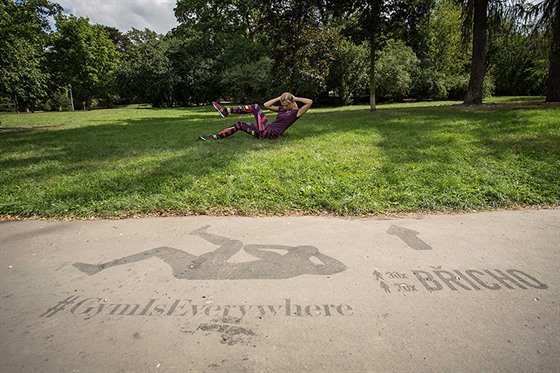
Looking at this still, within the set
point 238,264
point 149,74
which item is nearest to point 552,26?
point 238,264

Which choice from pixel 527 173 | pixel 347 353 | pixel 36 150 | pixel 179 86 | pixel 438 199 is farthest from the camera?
pixel 179 86

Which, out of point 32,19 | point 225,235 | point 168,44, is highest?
point 168,44

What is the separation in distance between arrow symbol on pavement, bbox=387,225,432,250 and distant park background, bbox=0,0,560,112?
42.1ft

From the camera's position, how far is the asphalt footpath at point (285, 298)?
1.76 metres

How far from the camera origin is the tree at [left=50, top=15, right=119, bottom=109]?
3697 cm

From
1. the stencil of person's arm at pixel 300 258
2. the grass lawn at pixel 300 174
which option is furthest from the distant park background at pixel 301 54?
the stencil of person's arm at pixel 300 258

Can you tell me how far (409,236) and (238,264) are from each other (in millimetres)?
1951

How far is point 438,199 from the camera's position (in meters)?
4.29

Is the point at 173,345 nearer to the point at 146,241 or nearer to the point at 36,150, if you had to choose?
the point at 146,241

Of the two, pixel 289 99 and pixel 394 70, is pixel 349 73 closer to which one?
pixel 394 70

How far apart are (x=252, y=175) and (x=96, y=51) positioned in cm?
4665

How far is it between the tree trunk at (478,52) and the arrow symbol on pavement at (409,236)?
1315 centimetres

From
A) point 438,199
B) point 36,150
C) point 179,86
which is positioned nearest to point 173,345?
point 438,199

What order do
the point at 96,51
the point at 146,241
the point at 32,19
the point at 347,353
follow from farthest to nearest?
the point at 96,51 < the point at 32,19 < the point at 146,241 < the point at 347,353
